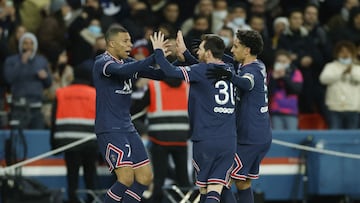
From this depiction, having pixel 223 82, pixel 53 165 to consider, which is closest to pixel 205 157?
→ pixel 223 82

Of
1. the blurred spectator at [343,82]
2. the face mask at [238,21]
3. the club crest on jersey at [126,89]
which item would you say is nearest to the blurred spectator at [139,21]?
the face mask at [238,21]

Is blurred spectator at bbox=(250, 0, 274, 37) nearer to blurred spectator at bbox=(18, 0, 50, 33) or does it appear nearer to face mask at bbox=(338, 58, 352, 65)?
face mask at bbox=(338, 58, 352, 65)

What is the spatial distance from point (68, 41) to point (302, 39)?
3.89 metres

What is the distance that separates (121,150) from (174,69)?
122 centimetres

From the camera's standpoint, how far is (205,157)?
Result: 1339 centimetres

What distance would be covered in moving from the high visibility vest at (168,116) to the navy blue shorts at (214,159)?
356 centimetres

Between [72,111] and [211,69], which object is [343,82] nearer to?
[72,111]

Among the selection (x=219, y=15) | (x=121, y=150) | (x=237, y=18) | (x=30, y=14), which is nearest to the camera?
(x=121, y=150)

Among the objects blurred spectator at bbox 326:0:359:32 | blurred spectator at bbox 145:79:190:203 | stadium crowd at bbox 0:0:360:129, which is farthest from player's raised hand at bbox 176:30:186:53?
blurred spectator at bbox 326:0:359:32

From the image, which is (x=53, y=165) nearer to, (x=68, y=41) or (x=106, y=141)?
(x=68, y=41)

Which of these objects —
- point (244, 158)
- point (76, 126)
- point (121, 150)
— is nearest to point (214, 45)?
point (244, 158)

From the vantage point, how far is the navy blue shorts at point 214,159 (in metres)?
13.4

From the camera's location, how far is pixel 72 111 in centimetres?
1712

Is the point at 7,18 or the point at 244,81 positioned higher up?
the point at 7,18
